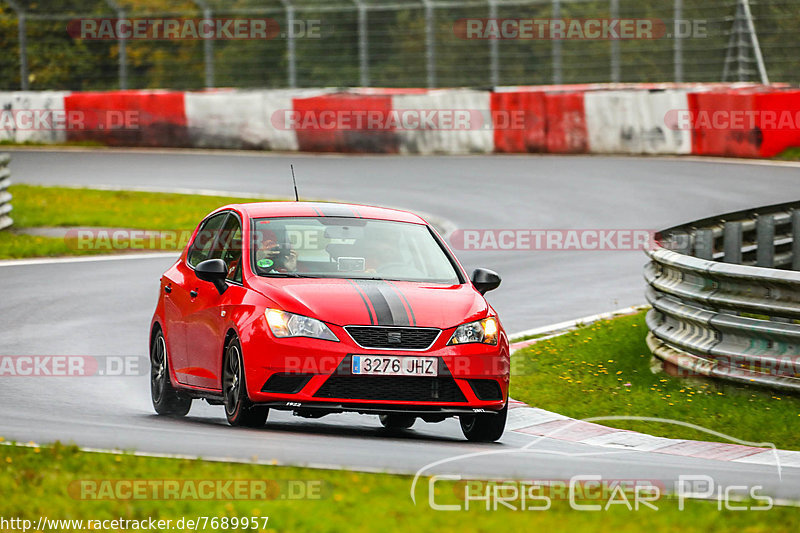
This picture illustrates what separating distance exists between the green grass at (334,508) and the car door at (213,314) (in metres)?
2.31

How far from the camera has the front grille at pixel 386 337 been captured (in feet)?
28.2

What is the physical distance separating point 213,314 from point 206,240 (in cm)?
113

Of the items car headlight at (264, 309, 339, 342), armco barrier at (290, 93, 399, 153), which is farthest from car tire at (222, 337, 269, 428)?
armco barrier at (290, 93, 399, 153)

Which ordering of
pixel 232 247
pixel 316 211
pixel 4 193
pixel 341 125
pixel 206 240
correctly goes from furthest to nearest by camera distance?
1. pixel 341 125
2. pixel 4 193
3. pixel 206 240
4. pixel 316 211
5. pixel 232 247

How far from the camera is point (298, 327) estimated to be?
28.4 feet

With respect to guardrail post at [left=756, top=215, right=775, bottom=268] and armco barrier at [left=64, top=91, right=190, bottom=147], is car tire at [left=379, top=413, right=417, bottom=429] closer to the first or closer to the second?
guardrail post at [left=756, top=215, right=775, bottom=268]

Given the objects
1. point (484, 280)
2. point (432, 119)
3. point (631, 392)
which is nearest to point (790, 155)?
point (432, 119)

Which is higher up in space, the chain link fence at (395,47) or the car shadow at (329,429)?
the chain link fence at (395,47)

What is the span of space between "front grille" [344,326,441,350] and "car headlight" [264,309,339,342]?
0.13m

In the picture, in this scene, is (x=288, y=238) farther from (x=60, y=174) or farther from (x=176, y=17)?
(x=176, y=17)

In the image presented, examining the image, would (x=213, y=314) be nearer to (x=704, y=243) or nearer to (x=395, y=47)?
(x=704, y=243)

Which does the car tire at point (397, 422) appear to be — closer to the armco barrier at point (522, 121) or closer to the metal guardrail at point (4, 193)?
the metal guardrail at point (4, 193)

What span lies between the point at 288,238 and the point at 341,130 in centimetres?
1895

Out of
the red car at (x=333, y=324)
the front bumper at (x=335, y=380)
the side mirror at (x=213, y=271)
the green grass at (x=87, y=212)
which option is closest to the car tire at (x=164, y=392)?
the red car at (x=333, y=324)
